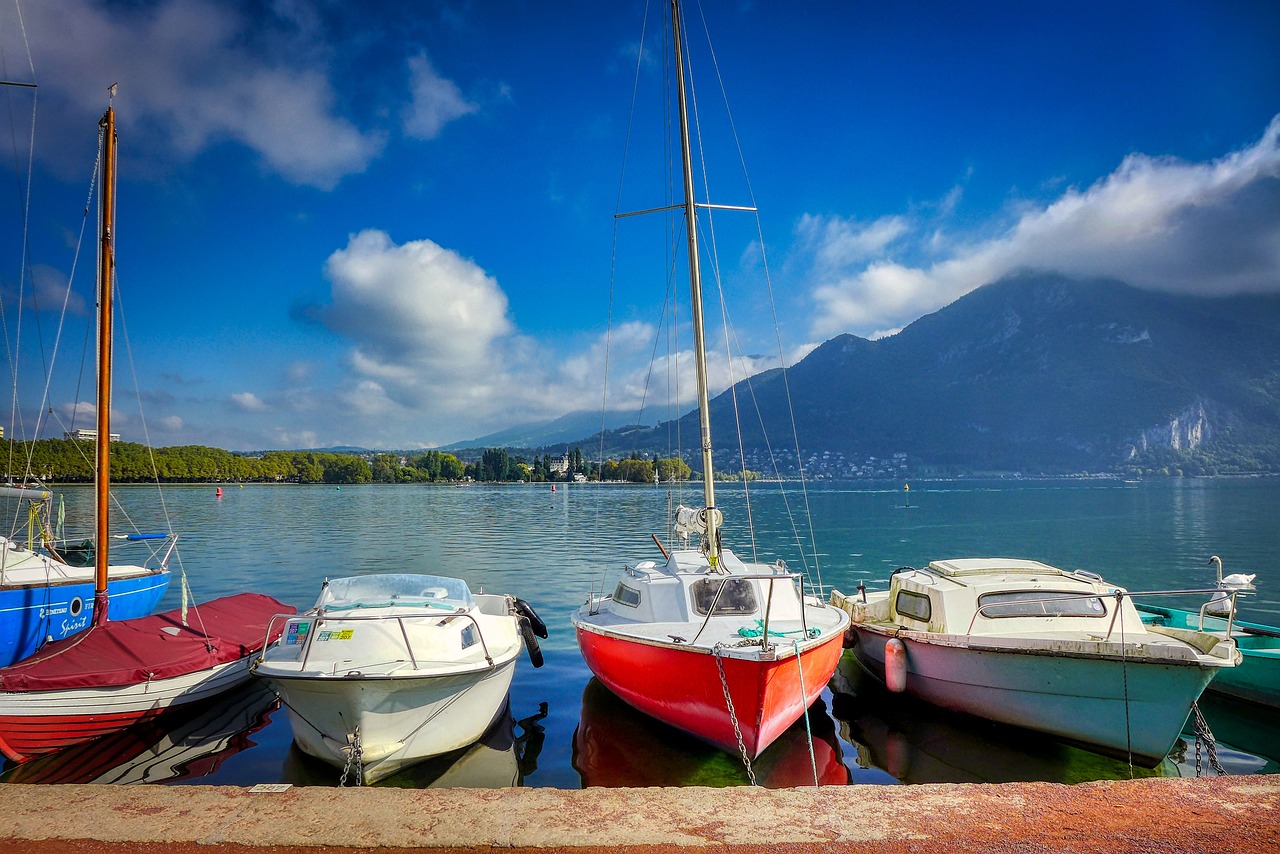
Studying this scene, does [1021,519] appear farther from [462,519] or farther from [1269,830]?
[1269,830]

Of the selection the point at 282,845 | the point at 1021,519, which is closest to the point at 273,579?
the point at 282,845

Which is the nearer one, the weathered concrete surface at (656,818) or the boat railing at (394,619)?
the weathered concrete surface at (656,818)

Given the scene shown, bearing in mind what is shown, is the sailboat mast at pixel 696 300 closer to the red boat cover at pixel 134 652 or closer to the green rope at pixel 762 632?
the green rope at pixel 762 632

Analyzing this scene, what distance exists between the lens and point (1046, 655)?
10.3 metres

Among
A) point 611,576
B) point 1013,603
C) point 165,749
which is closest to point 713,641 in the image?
point 1013,603

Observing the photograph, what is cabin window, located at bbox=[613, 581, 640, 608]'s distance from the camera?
12.5m

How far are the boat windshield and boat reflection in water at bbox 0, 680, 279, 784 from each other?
2785 millimetres

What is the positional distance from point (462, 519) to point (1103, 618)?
2398 inches

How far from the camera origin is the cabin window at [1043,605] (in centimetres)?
1140

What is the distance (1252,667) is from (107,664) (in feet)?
62.5

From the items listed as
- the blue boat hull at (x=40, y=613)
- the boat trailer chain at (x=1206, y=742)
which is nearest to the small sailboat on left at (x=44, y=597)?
the blue boat hull at (x=40, y=613)

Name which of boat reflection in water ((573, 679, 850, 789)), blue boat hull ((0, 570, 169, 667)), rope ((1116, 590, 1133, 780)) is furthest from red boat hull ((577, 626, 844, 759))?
blue boat hull ((0, 570, 169, 667))

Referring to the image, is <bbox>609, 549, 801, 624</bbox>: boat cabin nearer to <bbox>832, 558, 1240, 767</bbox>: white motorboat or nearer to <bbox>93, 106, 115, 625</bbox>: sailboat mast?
<bbox>832, 558, 1240, 767</bbox>: white motorboat

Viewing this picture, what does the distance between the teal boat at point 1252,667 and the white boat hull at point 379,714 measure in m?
12.5
